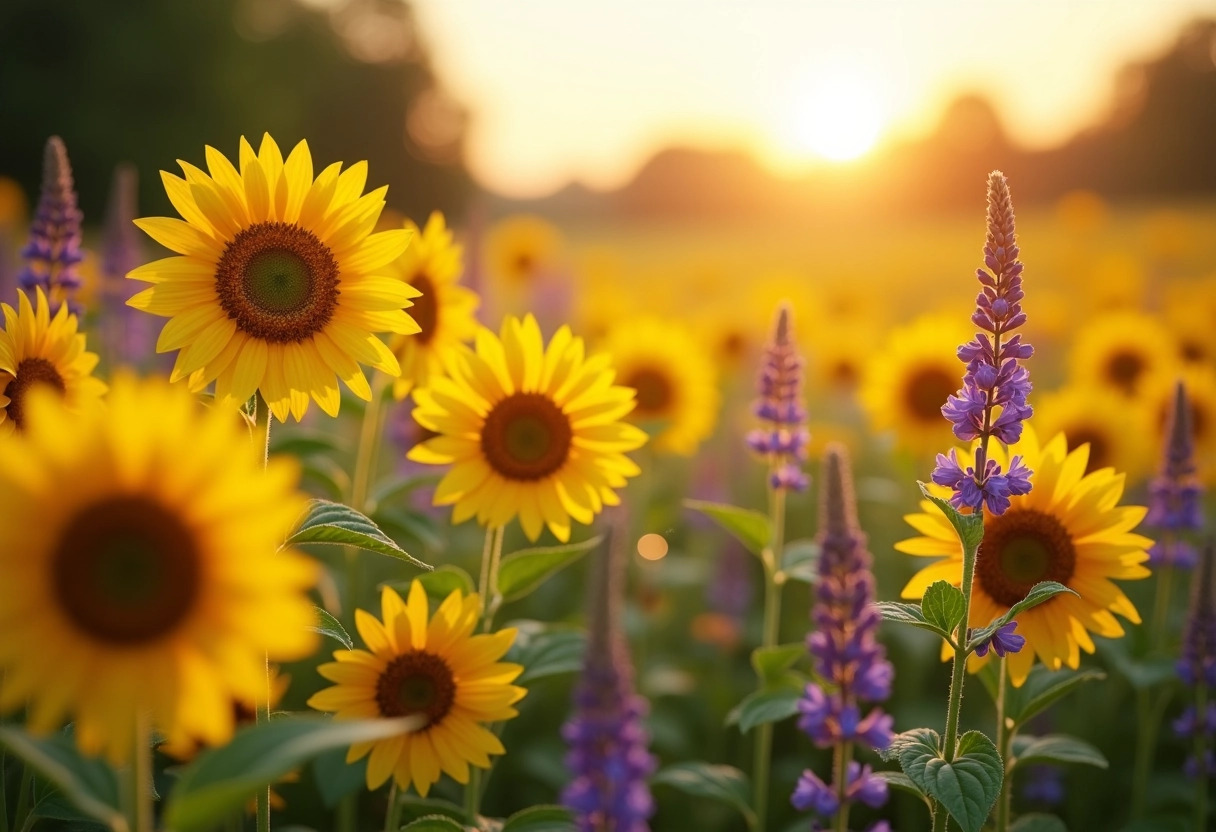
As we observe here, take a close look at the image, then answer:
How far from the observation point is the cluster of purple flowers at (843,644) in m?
2.35

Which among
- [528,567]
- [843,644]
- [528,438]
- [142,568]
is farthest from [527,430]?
[142,568]

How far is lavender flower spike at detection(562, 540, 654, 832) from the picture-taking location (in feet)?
6.25

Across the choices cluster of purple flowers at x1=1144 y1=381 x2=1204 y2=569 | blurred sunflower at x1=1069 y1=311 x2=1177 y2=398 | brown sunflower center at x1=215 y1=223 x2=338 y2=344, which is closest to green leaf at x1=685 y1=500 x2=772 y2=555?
brown sunflower center at x1=215 y1=223 x2=338 y2=344

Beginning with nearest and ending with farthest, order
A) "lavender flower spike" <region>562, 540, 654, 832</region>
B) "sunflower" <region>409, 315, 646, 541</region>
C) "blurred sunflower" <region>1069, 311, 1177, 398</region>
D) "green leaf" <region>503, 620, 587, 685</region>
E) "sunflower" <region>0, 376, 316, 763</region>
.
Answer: "sunflower" <region>0, 376, 316, 763</region> → "lavender flower spike" <region>562, 540, 654, 832</region> → "green leaf" <region>503, 620, 587, 685</region> → "sunflower" <region>409, 315, 646, 541</region> → "blurred sunflower" <region>1069, 311, 1177, 398</region>

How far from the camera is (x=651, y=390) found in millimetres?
6637

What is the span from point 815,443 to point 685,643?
89.0 inches

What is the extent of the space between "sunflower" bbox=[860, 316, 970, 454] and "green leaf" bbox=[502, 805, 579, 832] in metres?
4.28

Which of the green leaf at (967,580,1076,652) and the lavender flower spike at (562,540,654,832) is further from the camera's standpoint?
the green leaf at (967,580,1076,652)

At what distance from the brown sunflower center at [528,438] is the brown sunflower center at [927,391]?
3813 mm

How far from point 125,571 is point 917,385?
5871 millimetres

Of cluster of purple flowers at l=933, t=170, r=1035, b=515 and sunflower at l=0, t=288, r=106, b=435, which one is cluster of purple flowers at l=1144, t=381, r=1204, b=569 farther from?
sunflower at l=0, t=288, r=106, b=435

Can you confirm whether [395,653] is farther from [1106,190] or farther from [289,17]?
[289,17]

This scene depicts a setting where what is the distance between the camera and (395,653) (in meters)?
3.03

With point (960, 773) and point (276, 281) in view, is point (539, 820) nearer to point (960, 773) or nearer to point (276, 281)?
point (960, 773)
